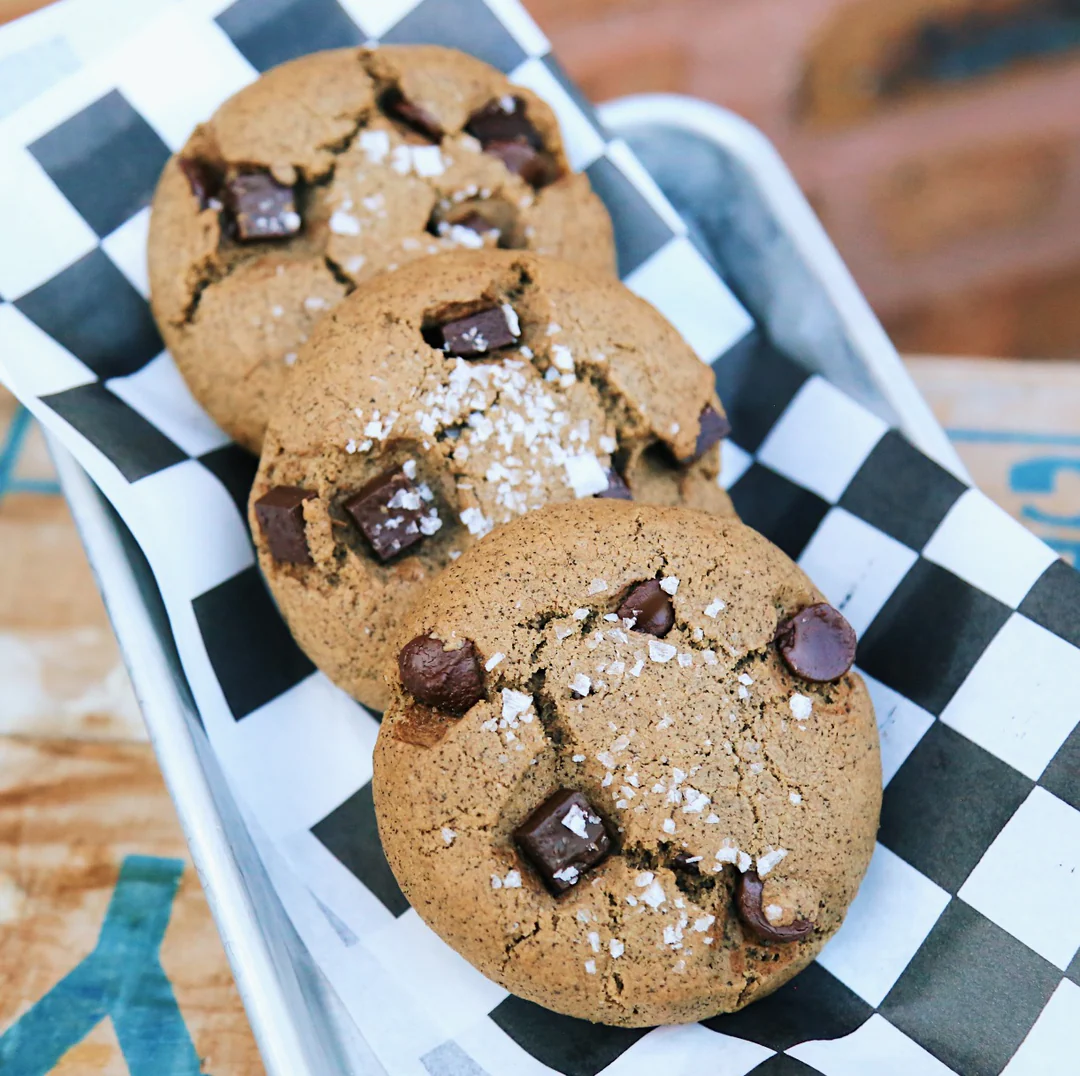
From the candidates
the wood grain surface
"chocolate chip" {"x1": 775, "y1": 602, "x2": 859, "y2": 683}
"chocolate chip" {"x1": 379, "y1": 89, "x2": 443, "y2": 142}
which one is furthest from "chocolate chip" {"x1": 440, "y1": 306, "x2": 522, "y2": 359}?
the wood grain surface

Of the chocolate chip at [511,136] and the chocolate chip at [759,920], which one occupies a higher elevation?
the chocolate chip at [511,136]

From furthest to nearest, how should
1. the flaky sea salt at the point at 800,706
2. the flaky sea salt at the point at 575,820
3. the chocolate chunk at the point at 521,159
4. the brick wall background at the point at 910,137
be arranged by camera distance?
1. the brick wall background at the point at 910,137
2. the chocolate chunk at the point at 521,159
3. the flaky sea salt at the point at 800,706
4. the flaky sea salt at the point at 575,820

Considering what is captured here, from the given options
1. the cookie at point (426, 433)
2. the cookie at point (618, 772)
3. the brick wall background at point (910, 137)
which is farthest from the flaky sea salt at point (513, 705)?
the brick wall background at point (910, 137)

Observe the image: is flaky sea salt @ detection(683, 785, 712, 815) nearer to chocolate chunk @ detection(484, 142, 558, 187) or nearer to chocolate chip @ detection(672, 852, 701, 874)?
chocolate chip @ detection(672, 852, 701, 874)

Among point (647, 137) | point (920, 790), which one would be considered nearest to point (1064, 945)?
point (920, 790)

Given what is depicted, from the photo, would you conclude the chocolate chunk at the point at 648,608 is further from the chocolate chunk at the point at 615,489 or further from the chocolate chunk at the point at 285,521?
the chocolate chunk at the point at 285,521

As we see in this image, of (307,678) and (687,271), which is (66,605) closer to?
(307,678)

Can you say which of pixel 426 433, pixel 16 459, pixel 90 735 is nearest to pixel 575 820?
pixel 426 433
